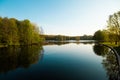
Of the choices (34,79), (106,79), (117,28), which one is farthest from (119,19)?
(34,79)

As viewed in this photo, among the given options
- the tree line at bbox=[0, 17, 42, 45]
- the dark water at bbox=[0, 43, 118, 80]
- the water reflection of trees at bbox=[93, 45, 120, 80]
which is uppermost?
the tree line at bbox=[0, 17, 42, 45]

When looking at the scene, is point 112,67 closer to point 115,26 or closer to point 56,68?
point 56,68

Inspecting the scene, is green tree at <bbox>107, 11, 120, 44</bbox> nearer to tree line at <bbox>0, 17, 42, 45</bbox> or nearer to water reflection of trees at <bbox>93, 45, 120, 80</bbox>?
water reflection of trees at <bbox>93, 45, 120, 80</bbox>

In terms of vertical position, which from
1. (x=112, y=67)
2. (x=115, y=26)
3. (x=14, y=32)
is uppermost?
(x=115, y=26)

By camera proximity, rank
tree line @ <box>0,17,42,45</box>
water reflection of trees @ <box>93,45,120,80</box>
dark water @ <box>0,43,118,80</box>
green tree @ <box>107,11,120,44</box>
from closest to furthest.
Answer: water reflection of trees @ <box>93,45,120,80</box>, dark water @ <box>0,43,118,80</box>, green tree @ <box>107,11,120,44</box>, tree line @ <box>0,17,42,45</box>

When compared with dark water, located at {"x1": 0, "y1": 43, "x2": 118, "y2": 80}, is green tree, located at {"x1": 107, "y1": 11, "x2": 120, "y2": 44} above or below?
above

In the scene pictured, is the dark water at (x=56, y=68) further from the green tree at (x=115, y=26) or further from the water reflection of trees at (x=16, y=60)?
the green tree at (x=115, y=26)

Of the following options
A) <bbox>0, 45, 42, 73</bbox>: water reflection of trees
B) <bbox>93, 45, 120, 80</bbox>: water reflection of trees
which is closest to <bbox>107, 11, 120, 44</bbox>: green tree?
<bbox>93, 45, 120, 80</bbox>: water reflection of trees

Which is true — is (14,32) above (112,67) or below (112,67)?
above

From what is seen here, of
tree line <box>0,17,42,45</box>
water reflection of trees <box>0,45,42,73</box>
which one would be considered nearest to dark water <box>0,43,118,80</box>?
water reflection of trees <box>0,45,42,73</box>

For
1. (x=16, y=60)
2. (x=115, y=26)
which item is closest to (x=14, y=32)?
(x=16, y=60)

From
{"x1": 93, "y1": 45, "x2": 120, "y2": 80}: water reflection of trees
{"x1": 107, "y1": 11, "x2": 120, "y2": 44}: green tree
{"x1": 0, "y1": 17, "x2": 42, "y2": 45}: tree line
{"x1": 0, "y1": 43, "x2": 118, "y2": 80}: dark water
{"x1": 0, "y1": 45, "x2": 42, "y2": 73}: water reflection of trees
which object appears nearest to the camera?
{"x1": 93, "y1": 45, "x2": 120, "y2": 80}: water reflection of trees

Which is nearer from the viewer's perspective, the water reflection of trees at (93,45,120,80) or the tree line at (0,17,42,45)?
the water reflection of trees at (93,45,120,80)

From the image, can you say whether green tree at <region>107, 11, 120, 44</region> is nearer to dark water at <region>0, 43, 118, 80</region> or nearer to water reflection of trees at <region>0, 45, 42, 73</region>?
dark water at <region>0, 43, 118, 80</region>
